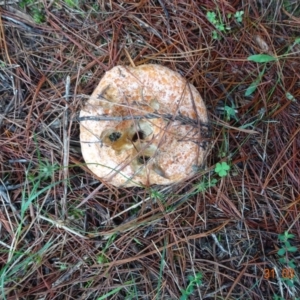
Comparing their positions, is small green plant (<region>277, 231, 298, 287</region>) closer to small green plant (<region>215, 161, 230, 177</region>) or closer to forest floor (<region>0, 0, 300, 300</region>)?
forest floor (<region>0, 0, 300, 300</region>)

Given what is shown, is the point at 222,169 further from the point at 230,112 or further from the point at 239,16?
the point at 239,16

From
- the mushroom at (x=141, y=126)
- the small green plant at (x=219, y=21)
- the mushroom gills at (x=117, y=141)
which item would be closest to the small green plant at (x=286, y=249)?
the mushroom at (x=141, y=126)

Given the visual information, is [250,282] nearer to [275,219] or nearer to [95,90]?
[275,219]

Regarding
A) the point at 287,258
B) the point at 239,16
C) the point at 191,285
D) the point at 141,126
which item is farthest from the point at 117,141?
the point at 287,258

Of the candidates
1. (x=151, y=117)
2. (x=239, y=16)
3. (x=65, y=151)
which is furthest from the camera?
(x=239, y=16)

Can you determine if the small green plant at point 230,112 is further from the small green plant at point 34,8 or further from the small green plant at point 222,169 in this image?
the small green plant at point 34,8
